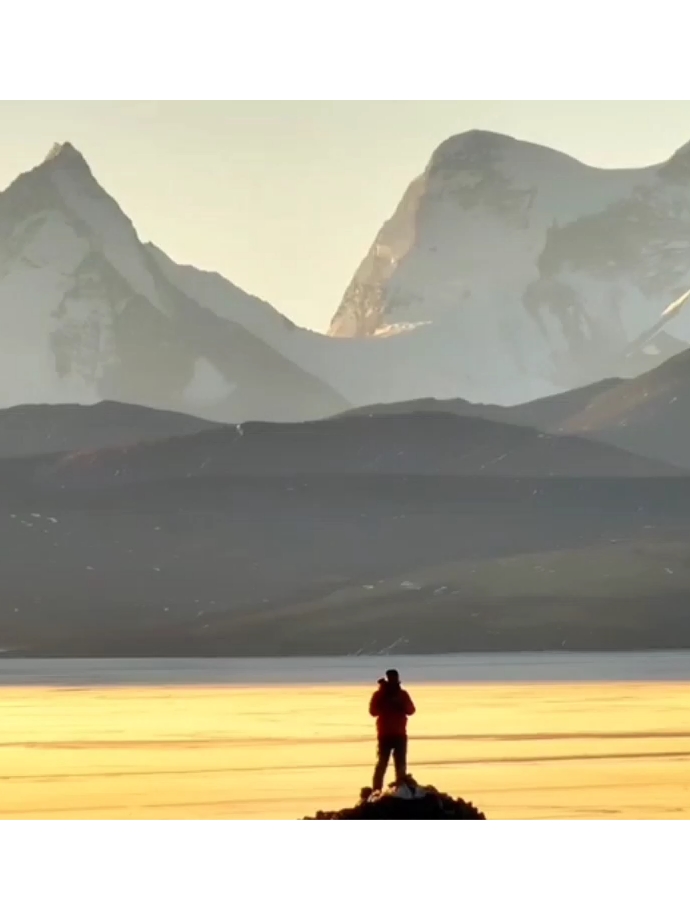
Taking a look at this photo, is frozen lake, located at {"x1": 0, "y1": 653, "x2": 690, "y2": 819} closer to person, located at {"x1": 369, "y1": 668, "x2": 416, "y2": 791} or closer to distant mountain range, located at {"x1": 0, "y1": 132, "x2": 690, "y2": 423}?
person, located at {"x1": 369, "y1": 668, "x2": 416, "y2": 791}

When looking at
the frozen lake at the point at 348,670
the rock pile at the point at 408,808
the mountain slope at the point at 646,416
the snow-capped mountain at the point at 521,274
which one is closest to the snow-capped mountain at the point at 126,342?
the snow-capped mountain at the point at 521,274

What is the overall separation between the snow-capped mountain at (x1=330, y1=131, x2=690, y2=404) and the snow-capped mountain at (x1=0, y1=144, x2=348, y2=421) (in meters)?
1.65

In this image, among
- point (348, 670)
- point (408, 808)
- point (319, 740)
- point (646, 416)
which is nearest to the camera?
point (408, 808)

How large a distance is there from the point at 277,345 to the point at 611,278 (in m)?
5.54

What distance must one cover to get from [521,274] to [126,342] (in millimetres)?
6572

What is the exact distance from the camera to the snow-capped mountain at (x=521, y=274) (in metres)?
25.5

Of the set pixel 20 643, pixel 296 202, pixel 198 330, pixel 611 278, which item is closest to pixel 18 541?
pixel 20 643

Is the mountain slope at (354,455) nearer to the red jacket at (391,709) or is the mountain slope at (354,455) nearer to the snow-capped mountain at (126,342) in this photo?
the snow-capped mountain at (126,342)

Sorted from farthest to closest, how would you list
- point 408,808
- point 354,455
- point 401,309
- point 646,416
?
point 646,416 < point 354,455 < point 401,309 < point 408,808

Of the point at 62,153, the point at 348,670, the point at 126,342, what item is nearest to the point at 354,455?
the point at 348,670

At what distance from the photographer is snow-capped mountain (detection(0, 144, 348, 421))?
2595cm

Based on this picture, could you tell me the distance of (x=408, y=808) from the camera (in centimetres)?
1048

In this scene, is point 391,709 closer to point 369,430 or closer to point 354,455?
point 369,430

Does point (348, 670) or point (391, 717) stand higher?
point (348, 670)
